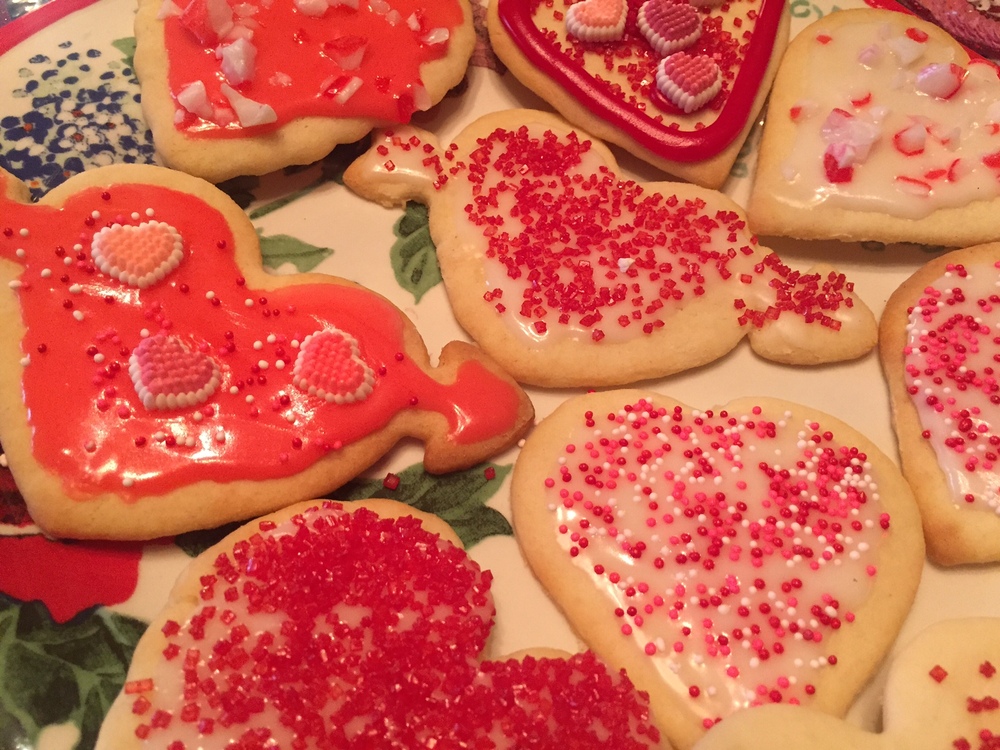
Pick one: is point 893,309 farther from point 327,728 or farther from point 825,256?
point 327,728

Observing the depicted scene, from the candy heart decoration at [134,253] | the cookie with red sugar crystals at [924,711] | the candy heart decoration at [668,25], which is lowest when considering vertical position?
the cookie with red sugar crystals at [924,711]

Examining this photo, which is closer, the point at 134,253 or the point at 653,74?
the point at 134,253

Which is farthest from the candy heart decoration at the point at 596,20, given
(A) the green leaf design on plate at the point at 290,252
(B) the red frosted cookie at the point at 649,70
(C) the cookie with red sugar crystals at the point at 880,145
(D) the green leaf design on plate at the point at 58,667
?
(D) the green leaf design on plate at the point at 58,667

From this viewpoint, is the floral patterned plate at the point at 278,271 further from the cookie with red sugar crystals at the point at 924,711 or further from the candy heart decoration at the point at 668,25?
the candy heart decoration at the point at 668,25

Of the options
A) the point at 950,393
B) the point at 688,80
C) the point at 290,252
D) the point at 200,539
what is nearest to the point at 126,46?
the point at 290,252

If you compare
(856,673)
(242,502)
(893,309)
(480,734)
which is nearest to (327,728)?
(480,734)

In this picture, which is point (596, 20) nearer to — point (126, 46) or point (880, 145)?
point (880, 145)
